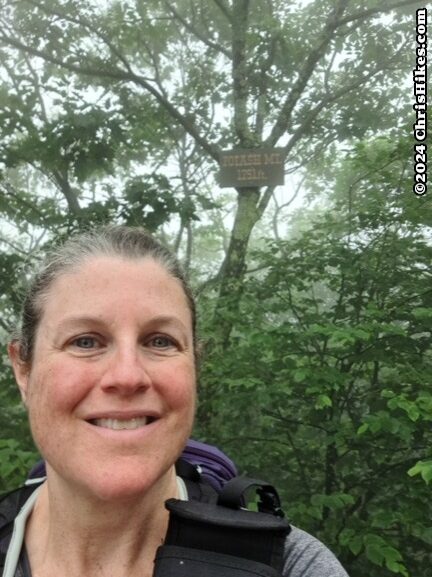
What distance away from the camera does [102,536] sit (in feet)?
3.23

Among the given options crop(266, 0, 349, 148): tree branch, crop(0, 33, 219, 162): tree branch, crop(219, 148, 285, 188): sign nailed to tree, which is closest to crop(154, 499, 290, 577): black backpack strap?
crop(219, 148, 285, 188): sign nailed to tree

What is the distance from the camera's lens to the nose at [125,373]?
89 cm

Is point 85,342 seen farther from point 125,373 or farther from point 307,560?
point 307,560

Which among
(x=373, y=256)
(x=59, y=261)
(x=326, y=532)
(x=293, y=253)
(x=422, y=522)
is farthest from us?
(x=293, y=253)

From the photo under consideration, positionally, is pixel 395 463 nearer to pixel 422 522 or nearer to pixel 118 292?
pixel 422 522

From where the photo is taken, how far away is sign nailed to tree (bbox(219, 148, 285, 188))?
17.3 feet

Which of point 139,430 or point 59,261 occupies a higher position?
point 59,261

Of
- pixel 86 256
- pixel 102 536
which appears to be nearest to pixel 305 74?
pixel 86 256

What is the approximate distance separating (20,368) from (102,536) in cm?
35

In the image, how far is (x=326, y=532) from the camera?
10.2 ft

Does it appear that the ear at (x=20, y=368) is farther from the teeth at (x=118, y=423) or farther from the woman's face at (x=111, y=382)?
the teeth at (x=118, y=423)

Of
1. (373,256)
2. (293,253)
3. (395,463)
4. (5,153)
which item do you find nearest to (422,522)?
(395,463)

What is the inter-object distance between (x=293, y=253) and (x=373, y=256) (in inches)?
21.9

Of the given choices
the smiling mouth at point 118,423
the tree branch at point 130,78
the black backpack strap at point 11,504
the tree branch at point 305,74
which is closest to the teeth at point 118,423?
the smiling mouth at point 118,423
